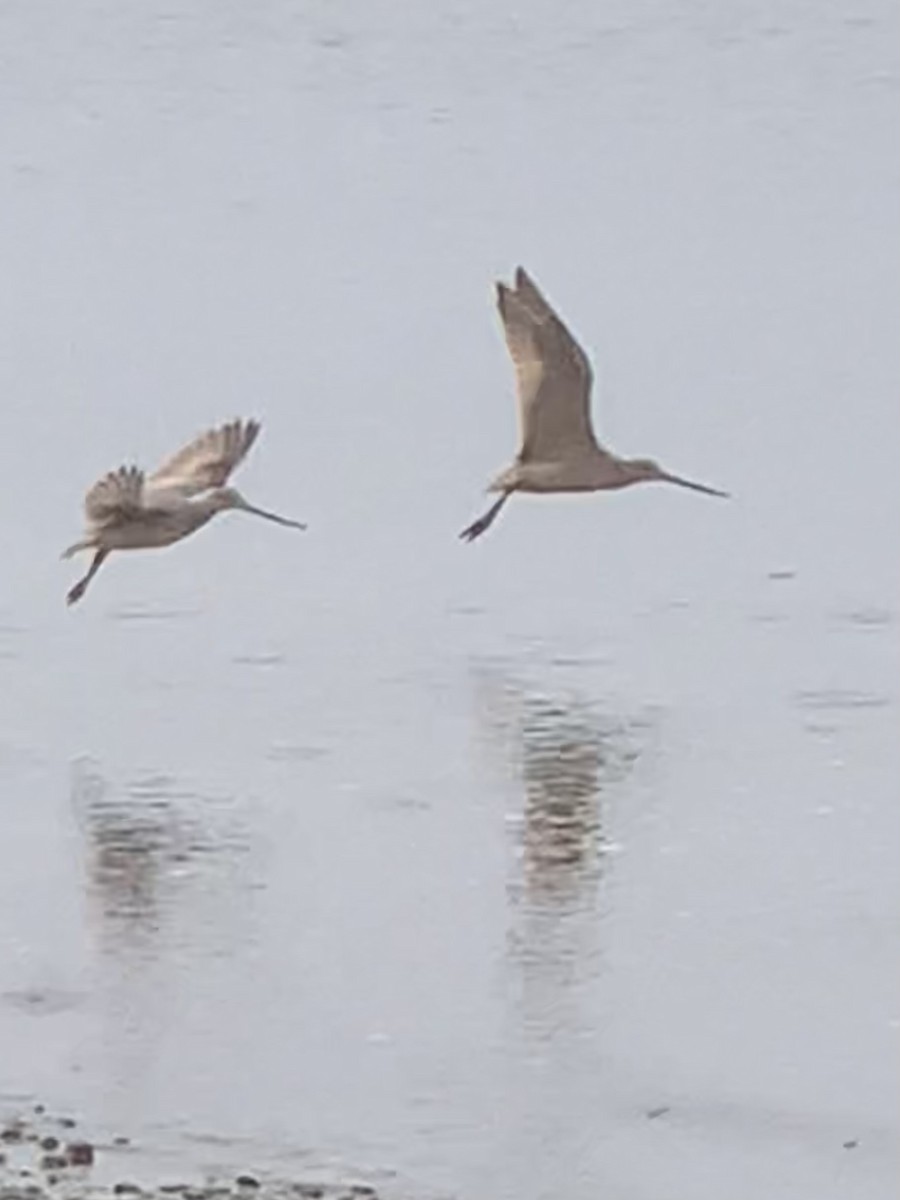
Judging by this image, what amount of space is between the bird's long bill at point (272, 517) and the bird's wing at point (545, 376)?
24.3 inches

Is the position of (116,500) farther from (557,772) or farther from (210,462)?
(557,772)

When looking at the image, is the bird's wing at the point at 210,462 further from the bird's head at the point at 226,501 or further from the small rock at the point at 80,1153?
the small rock at the point at 80,1153

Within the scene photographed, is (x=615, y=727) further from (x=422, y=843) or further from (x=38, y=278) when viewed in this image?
(x=38, y=278)

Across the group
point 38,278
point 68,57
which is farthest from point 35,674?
point 68,57

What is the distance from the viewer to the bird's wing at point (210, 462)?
426 inches

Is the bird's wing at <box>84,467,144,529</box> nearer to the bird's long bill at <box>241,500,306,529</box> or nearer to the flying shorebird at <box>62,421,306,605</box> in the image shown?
the flying shorebird at <box>62,421,306,605</box>

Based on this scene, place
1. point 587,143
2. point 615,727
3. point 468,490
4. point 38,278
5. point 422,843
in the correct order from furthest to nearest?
1. point 587,143
2. point 38,278
3. point 468,490
4. point 615,727
5. point 422,843

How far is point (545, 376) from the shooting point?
10.8m

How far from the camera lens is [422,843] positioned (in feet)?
29.6

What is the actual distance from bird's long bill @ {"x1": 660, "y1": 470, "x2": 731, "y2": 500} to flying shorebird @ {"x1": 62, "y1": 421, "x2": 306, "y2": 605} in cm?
94

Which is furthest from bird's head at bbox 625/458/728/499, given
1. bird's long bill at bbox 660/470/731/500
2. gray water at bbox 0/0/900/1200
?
gray water at bbox 0/0/900/1200

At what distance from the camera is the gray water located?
759cm

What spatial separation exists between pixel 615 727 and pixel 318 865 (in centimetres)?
116

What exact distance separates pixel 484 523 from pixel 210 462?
644 millimetres
